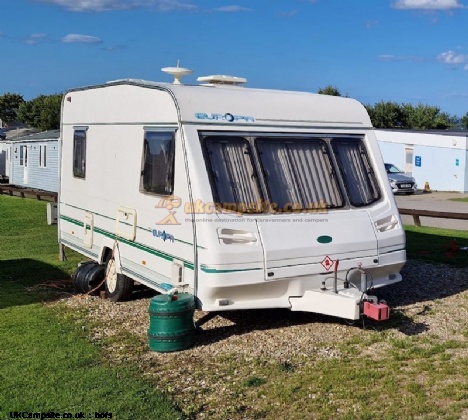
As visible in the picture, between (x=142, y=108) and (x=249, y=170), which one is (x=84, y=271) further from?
(x=249, y=170)

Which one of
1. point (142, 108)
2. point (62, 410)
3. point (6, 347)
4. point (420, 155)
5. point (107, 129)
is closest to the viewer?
point (62, 410)

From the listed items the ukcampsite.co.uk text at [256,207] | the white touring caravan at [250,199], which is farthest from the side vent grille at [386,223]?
the ukcampsite.co.uk text at [256,207]

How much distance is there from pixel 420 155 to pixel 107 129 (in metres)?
25.0

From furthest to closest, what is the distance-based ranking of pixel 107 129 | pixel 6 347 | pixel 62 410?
pixel 107 129 → pixel 6 347 → pixel 62 410

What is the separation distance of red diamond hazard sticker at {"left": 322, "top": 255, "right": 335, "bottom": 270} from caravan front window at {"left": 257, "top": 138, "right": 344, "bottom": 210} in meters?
0.57

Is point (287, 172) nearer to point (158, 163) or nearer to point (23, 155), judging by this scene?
point (158, 163)

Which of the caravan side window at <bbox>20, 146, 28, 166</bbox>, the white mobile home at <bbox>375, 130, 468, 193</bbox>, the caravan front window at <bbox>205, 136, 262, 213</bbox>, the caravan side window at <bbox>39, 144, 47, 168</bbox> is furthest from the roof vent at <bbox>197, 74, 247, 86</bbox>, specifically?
the caravan side window at <bbox>20, 146, 28, 166</bbox>

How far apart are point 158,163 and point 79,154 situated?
2.74 metres

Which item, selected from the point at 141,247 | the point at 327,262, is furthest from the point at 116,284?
the point at 327,262

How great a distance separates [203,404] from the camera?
5059 mm

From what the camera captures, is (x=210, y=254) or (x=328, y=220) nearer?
(x=210, y=254)

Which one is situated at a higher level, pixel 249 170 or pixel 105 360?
pixel 249 170

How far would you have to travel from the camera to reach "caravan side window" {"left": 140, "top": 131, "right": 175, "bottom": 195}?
6.72 meters

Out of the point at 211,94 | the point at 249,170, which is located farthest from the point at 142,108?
the point at 249,170
